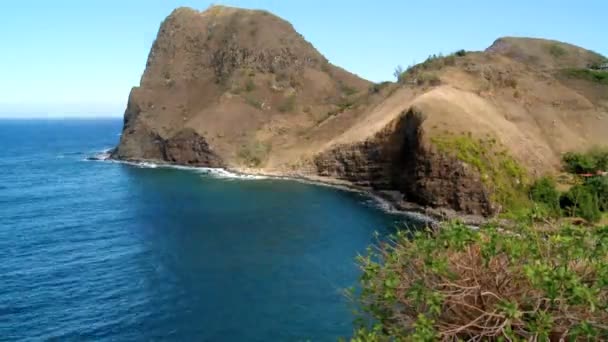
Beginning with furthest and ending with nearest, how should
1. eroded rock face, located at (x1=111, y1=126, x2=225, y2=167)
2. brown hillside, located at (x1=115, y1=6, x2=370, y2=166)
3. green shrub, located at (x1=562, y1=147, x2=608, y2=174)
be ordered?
brown hillside, located at (x1=115, y1=6, x2=370, y2=166) < eroded rock face, located at (x1=111, y1=126, x2=225, y2=167) < green shrub, located at (x1=562, y1=147, x2=608, y2=174)

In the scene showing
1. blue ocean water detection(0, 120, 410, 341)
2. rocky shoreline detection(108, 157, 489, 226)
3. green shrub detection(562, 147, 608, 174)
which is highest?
green shrub detection(562, 147, 608, 174)

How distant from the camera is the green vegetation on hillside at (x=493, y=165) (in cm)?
6769

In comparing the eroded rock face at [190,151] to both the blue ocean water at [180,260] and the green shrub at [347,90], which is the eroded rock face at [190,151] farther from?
the green shrub at [347,90]

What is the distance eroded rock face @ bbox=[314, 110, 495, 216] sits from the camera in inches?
2694

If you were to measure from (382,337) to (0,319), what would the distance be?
3222cm

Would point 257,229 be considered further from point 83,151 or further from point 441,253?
point 83,151

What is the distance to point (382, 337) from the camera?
15.8 metres

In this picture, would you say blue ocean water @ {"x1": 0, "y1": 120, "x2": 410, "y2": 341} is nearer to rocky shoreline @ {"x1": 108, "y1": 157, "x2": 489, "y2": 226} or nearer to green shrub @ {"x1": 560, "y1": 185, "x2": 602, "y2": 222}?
rocky shoreline @ {"x1": 108, "y1": 157, "x2": 489, "y2": 226}

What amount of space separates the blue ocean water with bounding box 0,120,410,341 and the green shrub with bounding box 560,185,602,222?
67.4 ft

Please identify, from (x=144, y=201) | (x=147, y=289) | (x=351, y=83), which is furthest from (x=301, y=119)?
(x=147, y=289)

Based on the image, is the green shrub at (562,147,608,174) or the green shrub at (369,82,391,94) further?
the green shrub at (369,82,391,94)

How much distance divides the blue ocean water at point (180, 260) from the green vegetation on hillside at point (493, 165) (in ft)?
40.9

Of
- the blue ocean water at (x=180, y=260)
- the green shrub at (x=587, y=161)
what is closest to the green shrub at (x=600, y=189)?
the green shrub at (x=587, y=161)

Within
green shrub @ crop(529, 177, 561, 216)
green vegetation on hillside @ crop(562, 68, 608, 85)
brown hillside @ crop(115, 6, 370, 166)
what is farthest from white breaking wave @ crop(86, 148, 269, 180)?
green vegetation on hillside @ crop(562, 68, 608, 85)
